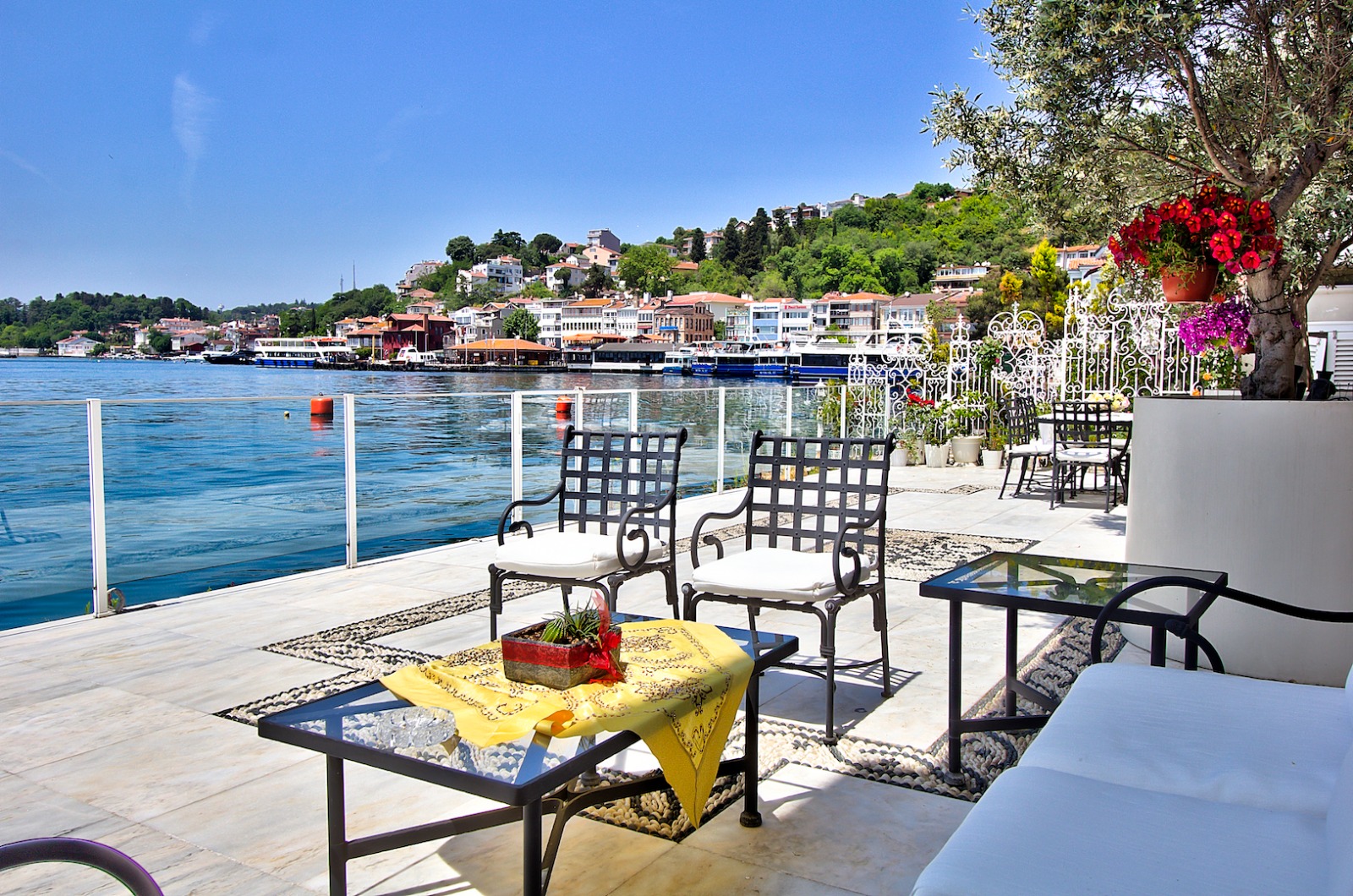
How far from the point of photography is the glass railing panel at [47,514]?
468 centimetres

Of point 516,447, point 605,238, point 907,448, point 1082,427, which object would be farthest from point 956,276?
point 605,238

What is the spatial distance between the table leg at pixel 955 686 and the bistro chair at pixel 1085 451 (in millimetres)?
5891

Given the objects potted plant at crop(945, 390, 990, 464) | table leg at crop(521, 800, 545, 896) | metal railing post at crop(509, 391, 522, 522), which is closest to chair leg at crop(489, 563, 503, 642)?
table leg at crop(521, 800, 545, 896)

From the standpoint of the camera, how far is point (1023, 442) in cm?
1043

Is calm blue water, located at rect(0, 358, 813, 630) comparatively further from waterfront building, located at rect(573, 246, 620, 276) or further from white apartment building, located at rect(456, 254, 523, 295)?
waterfront building, located at rect(573, 246, 620, 276)

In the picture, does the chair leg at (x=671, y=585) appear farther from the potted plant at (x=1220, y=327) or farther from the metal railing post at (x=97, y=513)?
the metal railing post at (x=97, y=513)

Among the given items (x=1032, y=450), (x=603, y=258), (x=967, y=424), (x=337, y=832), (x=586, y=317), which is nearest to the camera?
(x=337, y=832)

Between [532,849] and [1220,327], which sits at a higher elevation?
[1220,327]

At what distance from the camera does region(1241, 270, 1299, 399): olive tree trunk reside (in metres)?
3.84

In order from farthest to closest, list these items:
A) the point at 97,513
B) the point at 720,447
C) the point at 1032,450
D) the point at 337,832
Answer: the point at 720,447 → the point at 1032,450 → the point at 97,513 → the point at 337,832

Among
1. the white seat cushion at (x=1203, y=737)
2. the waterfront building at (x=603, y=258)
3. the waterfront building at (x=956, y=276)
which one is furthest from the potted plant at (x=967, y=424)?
the waterfront building at (x=603, y=258)

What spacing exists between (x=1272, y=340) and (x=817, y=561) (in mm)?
2153

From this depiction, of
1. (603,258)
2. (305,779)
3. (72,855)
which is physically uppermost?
(603,258)

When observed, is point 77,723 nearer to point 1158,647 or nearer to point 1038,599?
point 1038,599
